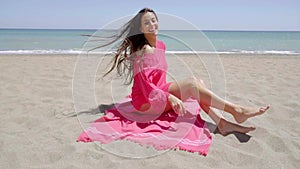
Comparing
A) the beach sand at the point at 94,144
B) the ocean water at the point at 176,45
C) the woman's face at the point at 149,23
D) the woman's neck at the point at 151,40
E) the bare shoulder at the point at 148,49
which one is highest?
the woman's face at the point at 149,23

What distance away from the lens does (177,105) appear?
271 centimetres

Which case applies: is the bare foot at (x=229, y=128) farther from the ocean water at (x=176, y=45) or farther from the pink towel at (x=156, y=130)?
the ocean water at (x=176, y=45)

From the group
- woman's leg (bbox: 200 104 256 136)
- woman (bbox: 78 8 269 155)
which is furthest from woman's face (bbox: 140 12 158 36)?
woman's leg (bbox: 200 104 256 136)

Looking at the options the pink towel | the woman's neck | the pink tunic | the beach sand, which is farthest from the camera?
the woman's neck

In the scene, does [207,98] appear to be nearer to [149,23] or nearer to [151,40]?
[151,40]

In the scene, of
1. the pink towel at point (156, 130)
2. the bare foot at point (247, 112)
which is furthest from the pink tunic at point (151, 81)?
the bare foot at point (247, 112)

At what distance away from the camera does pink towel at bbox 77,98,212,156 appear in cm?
251

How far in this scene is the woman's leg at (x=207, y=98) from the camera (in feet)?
8.99

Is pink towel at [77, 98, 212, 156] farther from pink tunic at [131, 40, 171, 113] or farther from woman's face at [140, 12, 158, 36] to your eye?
woman's face at [140, 12, 158, 36]

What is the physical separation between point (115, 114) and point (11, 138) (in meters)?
1.05

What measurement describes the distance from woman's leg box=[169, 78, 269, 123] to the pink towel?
0.24m

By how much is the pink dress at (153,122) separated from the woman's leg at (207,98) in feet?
0.49

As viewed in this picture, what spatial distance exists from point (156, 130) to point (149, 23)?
113cm

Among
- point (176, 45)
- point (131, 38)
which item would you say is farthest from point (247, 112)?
point (176, 45)
